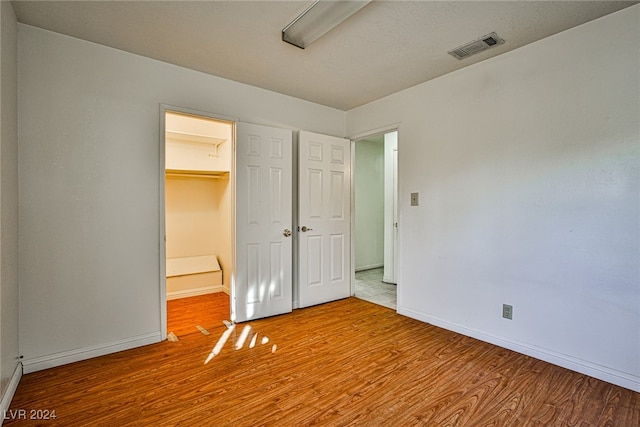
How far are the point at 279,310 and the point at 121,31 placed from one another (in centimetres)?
295

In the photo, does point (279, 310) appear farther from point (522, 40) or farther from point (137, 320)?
point (522, 40)

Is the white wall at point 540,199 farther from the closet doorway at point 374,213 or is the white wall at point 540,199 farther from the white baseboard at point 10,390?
the white baseboard at point 10,390

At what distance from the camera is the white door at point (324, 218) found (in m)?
3.65

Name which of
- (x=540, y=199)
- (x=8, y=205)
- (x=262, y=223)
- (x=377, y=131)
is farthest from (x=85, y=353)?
(x=540, y=199)

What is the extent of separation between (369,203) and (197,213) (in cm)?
323

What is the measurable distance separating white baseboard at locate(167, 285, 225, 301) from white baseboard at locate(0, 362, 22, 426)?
1871 mm

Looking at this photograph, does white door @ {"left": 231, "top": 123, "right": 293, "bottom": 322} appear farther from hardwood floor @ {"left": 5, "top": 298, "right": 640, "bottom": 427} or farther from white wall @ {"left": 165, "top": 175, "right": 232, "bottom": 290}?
white wall @ {"left": 165, "top": 175, "right": 232, "bottom": 290}

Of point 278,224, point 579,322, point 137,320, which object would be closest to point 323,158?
point 278,224

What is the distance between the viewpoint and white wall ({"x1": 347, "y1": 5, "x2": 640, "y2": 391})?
2064 mm

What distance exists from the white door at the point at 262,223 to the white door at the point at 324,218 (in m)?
0.20

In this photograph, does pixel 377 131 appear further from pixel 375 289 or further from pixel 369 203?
pixel 369 203

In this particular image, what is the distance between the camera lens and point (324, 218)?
3830mm

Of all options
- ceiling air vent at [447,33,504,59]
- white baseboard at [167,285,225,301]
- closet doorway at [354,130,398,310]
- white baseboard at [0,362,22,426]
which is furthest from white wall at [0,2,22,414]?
Result: closet doorway at [354,130,398,310]

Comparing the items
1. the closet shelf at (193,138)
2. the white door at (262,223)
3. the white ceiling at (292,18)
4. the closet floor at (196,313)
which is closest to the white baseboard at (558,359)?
the white door at (262,223)
